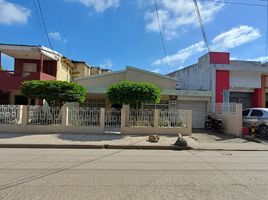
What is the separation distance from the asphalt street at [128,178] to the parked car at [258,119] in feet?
28.9

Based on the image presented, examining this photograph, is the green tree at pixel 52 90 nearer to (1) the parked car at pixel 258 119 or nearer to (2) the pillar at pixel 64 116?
(2) the pillar at pixel 64 116

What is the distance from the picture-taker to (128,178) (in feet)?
23.7

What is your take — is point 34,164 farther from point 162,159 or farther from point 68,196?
point 162,159

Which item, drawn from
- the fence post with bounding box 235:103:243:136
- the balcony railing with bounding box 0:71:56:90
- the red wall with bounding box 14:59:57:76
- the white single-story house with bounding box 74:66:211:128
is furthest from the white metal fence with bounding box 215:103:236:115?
the red wall with bounding box 14:59:57:76

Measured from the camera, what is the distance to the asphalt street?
19.3 ft

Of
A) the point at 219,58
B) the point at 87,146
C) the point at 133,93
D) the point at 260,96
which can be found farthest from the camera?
the point at 260,96

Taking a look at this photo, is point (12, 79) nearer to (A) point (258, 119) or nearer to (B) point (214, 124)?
(B) point (214, 124)

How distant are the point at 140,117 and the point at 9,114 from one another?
7.52m

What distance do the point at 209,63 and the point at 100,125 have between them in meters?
11.4

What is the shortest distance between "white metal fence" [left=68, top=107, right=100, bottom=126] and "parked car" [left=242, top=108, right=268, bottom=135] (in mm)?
9531

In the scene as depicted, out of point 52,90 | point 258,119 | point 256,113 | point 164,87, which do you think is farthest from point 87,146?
point 164,87

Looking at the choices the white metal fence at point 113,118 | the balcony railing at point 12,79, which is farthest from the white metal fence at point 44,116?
the balcony railing at point 12,79

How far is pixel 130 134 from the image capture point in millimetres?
17250

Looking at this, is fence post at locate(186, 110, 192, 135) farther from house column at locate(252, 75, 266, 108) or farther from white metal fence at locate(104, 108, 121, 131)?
house column at locate(252, 75, 266, 108)
